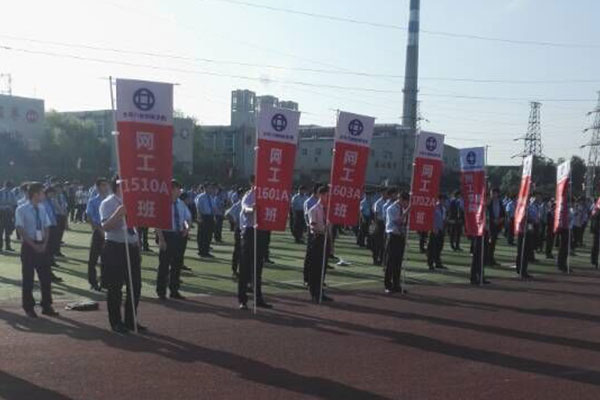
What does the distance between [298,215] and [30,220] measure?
16.9m

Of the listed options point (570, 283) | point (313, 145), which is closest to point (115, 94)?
point (570, 283)

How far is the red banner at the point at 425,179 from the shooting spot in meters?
14.8

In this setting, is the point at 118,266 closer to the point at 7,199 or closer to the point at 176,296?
the point at 176,296

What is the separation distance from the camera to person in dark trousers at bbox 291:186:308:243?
88.4 ft

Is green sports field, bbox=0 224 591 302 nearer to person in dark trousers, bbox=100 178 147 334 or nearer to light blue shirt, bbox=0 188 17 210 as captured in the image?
light blue shirt, bbox=0 188 17 210

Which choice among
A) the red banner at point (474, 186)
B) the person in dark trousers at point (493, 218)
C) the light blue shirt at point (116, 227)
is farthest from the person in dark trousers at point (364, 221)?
the light blue shirt at point (116, 227)

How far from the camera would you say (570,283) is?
666 inches

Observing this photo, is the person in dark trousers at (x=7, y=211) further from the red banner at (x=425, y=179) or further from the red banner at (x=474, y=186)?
the red banner at (x=474, y=186)

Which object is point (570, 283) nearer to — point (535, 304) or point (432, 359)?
point (535, 304)

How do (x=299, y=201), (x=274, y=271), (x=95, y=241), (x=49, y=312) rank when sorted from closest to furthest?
(x=49, y=312) < (x=95, y=241) < (x=274, y=271) < (x=299, y=201)

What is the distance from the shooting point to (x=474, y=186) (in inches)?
637

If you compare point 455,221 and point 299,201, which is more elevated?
point 299,201

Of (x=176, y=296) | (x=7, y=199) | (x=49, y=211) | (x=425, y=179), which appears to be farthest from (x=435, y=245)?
(x=7, y=199)

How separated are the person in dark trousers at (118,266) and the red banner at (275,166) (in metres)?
2.50
